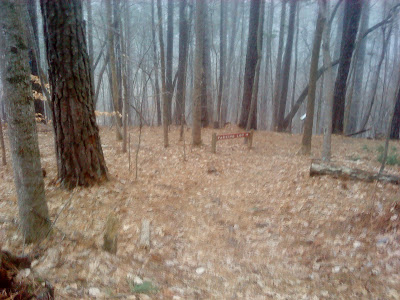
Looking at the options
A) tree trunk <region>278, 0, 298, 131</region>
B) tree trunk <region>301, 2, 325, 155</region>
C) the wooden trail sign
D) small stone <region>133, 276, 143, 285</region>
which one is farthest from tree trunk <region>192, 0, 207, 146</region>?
tree trunk <region>278, 0, 298, 131</region>

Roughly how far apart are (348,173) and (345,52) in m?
9.25

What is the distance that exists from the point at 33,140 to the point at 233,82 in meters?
25.5

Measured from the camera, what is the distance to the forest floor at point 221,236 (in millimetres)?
2990

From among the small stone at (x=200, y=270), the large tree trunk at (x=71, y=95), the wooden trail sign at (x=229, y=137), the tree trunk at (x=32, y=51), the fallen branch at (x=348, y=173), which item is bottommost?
the small stone at (x=200, y=270)

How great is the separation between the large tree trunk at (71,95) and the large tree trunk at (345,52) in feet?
38.1

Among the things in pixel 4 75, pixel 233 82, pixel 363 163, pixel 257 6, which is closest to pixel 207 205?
pixel 4 75

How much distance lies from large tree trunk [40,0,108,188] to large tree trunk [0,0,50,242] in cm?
189

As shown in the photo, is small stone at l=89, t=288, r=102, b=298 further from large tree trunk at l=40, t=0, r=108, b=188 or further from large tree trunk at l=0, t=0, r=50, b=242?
large tree trunk at l=40, t=0, r=108, b=188

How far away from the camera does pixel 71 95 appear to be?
5035 millimetres

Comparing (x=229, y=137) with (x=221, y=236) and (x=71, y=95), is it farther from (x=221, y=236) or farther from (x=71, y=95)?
(x=71, y=95)

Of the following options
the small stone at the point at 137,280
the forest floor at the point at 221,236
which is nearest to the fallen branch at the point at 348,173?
the forest floor at the point at 221,236

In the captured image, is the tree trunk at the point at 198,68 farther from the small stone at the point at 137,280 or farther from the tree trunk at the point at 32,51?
the small stone at the point at 137,280

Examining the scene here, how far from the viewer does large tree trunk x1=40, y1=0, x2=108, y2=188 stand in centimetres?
482

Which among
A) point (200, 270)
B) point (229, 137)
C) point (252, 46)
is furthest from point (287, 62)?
point (200, 270)
